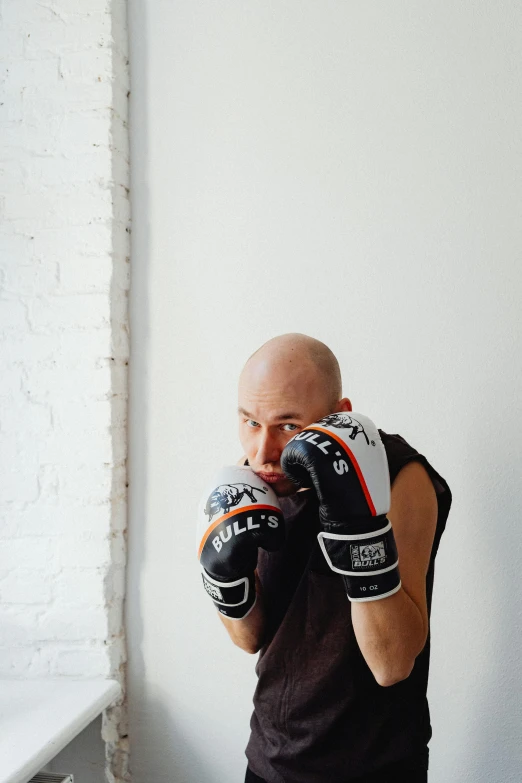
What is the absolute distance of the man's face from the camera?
1435mm

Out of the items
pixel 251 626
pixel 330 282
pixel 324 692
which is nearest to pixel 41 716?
pixel 251 626

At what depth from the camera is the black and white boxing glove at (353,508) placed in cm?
122

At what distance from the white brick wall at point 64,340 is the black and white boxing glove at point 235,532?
0.90 metres

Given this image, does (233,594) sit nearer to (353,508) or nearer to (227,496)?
(227,496)

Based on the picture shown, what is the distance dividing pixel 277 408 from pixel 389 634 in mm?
464

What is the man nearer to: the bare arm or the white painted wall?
the bare arm

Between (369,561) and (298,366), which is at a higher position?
(298,366)

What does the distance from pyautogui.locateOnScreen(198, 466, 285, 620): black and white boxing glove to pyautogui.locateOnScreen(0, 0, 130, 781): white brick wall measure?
2.95 ft

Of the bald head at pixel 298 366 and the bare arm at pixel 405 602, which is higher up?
the bald head at pixel 298 366

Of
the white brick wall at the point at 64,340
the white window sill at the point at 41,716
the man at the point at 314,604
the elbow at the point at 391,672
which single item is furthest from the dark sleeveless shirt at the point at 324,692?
the white brick wall at the point at 64,340

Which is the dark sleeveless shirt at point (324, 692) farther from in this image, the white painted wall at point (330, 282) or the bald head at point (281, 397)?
the white painted wall at point (330, 282)

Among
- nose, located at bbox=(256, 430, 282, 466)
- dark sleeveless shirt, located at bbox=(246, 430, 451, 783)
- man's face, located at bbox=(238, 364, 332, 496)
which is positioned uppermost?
man's face, located at bbox=(238, 364, 332, 496)

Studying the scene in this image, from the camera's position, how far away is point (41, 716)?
1.99 metres

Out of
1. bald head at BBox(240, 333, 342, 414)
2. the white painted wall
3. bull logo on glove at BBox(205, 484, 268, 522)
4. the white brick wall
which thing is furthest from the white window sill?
bald head at BBox(240, 333, 342, 414)
